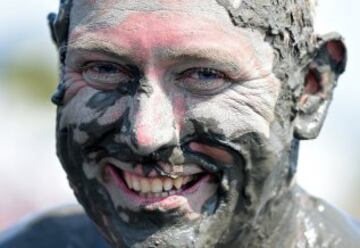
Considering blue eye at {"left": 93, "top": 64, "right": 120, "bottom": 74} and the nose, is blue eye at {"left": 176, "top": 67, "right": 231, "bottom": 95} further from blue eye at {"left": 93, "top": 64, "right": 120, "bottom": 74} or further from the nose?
blue eye at {"left": 93, "top": 64, "right": 120, "bottom": 74}

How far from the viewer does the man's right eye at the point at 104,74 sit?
3.79 m

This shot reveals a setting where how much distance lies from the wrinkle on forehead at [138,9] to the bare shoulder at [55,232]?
136 cm

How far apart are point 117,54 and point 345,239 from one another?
1.26 meters

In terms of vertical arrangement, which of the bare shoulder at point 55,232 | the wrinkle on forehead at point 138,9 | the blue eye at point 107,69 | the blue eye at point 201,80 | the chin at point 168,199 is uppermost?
the wrinkle on forehead at point 138,9

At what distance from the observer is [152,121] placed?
3623 mm

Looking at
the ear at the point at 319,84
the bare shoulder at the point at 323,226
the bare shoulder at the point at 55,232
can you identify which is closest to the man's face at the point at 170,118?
the ear at the point at 319,84

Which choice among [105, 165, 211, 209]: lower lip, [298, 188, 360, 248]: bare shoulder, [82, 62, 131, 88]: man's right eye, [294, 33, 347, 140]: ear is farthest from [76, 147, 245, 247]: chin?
[298, 188, 360, 248]: bare shoulder

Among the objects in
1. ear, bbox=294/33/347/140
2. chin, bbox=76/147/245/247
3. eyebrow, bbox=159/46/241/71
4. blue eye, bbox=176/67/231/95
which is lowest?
chin, bbox=76/147/245/247

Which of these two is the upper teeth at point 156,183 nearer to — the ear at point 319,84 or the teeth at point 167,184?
the teeth at point 167,184

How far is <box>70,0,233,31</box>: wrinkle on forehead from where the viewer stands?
3.72 meters

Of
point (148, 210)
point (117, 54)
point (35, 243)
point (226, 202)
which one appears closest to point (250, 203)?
point (226, 202)

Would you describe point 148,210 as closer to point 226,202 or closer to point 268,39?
point 226,202

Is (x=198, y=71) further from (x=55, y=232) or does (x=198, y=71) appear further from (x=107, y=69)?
(x=55, y=232)

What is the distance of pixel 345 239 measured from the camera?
14.7ft
